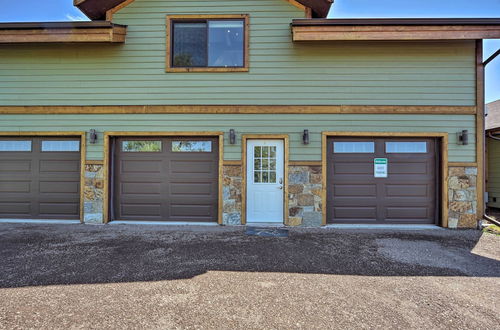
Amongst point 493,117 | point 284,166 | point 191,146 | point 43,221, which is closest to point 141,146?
point 191,146

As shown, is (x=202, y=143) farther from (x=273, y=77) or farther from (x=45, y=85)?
(x=45, y=85)

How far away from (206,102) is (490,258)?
5.58 meters

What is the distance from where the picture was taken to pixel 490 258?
148 inches

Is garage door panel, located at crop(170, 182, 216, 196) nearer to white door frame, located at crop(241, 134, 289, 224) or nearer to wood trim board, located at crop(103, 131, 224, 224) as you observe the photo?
wood trim board, located at crop(103, 131, 224, 224)

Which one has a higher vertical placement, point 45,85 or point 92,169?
point 45,85

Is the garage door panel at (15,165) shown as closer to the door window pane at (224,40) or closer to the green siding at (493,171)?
the door window pane at (224,40)

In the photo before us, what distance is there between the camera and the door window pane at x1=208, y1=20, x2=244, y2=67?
225 inches

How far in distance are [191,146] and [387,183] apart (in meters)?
4.41

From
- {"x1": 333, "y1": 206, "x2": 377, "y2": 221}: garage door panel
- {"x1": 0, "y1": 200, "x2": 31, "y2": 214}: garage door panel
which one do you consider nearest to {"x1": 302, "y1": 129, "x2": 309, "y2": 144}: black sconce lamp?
{"x1": 333, "y1": 206, "x2": 377, "y2": 221}: garage door panel

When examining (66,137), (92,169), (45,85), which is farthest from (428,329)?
(45,85)

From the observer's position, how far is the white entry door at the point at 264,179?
220 inches

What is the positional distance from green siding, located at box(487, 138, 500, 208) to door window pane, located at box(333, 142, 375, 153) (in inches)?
226

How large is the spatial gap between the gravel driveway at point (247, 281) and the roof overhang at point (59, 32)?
159 inches

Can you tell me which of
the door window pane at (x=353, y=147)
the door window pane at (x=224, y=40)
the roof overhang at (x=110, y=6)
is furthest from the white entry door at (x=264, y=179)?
the roof overhang at (x=110, y=6)
